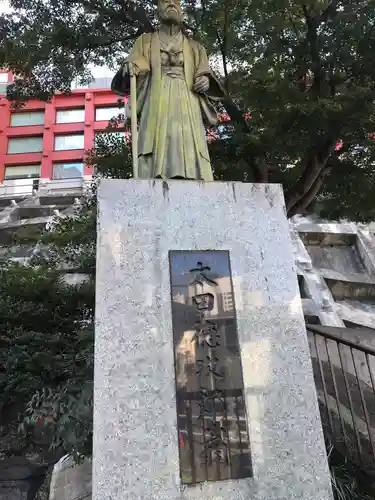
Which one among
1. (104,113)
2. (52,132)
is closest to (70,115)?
(52,132)

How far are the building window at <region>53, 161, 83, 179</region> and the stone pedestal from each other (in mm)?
23276

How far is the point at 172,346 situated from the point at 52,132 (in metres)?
26.2

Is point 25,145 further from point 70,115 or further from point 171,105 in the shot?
point 171,105

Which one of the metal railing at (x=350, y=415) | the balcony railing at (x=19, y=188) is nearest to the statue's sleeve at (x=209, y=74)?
the metal railing at (x=350, y=415)

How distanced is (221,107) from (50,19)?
341 centimetres

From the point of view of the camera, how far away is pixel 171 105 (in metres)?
3.72

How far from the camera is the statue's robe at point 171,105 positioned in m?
3.51

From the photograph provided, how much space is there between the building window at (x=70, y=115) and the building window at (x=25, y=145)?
1.82 meters

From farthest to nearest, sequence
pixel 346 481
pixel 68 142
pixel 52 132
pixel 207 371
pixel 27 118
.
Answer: pixel 27 118
pixel 68 142
pixel 52 132
pixel 346 481
pixel 207 371

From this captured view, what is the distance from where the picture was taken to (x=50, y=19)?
7371mm

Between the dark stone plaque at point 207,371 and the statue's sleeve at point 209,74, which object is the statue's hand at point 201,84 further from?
the dark stone plaque at point 207,371

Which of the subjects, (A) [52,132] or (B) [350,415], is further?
(A) [52,132]

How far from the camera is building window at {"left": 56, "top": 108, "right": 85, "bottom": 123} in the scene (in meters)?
26.8

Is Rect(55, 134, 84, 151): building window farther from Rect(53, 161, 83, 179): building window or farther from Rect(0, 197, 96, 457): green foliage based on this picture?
Rect(0, 197, 96, 457): green foliage
